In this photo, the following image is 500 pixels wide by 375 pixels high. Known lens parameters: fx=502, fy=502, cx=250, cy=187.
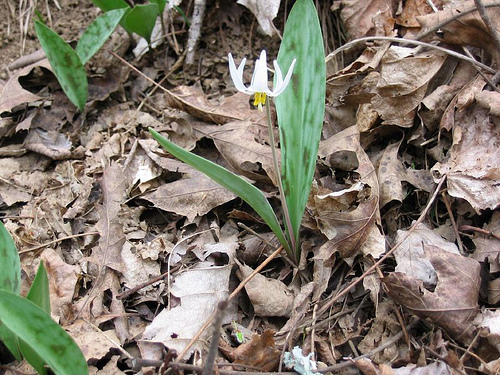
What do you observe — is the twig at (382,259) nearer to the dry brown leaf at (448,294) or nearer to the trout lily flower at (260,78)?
the dry brown leaf at (448,294)

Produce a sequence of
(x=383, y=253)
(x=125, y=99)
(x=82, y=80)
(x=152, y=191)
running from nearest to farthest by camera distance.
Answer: (x=383, y=253) < (x=152, y=191) < (x=82, y=80) < (x=125, y=99)

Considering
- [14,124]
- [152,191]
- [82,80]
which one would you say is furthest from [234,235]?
[14,124]

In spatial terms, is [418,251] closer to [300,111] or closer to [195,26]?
[300,111]

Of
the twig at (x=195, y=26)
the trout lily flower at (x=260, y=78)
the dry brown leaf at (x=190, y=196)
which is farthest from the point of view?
the twig at (x=195, y=26)

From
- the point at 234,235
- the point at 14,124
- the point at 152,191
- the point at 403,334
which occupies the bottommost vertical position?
the point at 403,334

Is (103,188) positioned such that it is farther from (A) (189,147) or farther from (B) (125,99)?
(B) (125,99)

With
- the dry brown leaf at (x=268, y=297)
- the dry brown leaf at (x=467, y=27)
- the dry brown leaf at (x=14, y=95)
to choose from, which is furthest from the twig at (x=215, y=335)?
the dry brown leaf at (x=14, y=95)

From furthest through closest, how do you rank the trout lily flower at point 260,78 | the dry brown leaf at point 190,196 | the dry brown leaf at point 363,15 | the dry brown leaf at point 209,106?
the dry brown leaf at point 363,15, the dry brown leaf at point 209,106, the dry brown leaf at point 190,196, the trout lily flower at point 260,78
